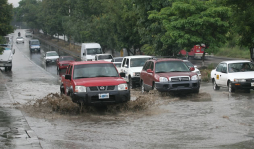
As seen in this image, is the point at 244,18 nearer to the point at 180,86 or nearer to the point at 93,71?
the point at 180,86

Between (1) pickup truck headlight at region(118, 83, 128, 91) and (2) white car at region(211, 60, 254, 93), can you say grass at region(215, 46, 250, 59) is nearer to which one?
(2) white car at region(211, 60, 254, 93)

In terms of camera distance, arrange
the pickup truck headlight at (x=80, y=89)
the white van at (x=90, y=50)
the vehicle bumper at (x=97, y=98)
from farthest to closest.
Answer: the white van at (x=90, y=50)
the pickup truck headlight at (x=80, y=89)
the vehicle bumper at (x=97, y=98)

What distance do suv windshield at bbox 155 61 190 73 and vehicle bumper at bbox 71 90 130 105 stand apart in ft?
17.1

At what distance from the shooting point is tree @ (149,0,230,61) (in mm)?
28000

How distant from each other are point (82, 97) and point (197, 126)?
3.89 m

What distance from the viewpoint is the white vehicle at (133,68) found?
74.8 feet

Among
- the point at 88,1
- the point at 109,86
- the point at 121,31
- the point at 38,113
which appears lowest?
the point at 38,113

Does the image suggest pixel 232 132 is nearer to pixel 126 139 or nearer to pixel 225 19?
pixel 126 139

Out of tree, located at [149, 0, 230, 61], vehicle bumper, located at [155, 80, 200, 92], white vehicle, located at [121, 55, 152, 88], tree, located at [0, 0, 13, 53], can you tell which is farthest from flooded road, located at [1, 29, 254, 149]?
tree, located at [0, 0, 13, 53]

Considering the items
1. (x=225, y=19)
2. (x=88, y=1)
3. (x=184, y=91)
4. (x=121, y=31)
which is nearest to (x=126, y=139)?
(x=184, y=91)

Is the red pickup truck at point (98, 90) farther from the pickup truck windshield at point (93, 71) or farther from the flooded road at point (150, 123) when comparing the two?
the flooded road at point (150, 123)

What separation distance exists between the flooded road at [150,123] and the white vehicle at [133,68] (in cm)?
648

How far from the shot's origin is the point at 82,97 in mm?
12766

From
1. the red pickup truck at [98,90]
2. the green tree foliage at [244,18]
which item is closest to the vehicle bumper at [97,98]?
the red pickup truck at [98,90]
